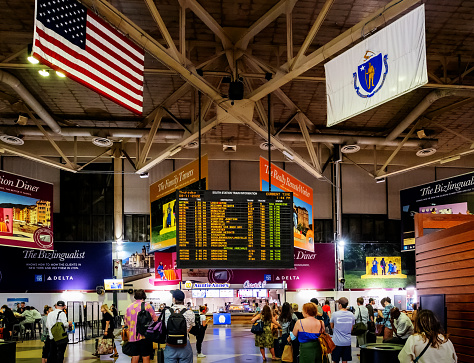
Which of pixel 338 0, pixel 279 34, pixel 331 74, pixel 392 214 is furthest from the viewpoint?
pixel 392 214

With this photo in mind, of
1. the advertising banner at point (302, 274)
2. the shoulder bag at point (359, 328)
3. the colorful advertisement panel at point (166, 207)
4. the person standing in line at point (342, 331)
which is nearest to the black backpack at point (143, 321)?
the person standing in line at point (342, 331)

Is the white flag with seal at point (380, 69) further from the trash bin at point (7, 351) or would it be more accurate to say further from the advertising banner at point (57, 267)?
the advertising banner at point (57, 267)

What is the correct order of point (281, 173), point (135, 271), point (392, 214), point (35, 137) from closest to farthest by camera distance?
point (281, 173) < point (35, 137) < point (135, 271) < point (392, 214)

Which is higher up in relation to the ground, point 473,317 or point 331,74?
point 331,74

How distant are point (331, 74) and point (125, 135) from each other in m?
11.1

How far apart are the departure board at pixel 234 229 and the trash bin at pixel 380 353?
256 cm

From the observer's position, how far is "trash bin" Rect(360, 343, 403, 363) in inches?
258

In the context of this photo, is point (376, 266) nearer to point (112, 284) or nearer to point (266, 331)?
point (112, 284)

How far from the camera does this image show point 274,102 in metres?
15.5

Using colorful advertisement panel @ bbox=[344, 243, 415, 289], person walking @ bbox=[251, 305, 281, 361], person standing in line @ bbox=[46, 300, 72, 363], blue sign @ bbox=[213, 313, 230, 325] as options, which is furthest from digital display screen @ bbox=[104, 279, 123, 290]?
person standing in line @ bbox=[46, 300, 72, 363]

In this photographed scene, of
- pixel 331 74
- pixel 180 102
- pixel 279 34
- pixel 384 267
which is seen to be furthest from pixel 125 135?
pixel 384 267

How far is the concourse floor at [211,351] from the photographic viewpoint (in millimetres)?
11915

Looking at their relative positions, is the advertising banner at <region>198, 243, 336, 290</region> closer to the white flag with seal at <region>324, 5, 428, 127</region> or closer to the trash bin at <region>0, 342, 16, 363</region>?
the trash bin at <region>0, 342, 16, 363</region>

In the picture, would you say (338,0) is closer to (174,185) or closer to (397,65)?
(397,65)
